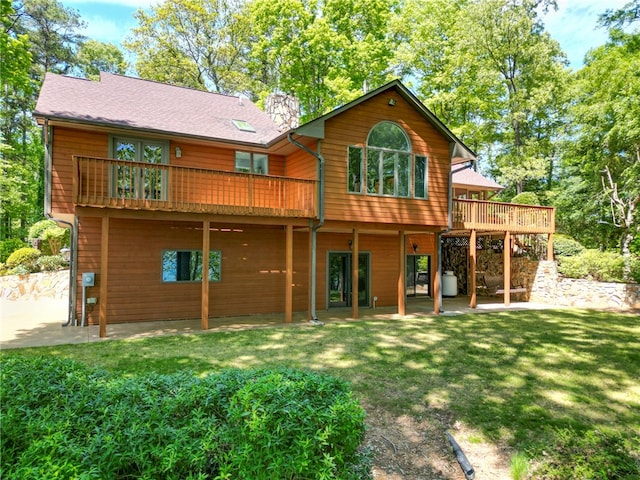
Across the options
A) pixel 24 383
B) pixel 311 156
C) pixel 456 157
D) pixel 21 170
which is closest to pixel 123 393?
pixel 24 383

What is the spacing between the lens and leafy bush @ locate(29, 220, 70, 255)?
57.5 feet

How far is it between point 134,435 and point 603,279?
55.7 feet

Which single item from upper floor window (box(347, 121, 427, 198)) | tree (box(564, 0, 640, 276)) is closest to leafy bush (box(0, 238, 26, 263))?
upper floor window (box(347, 121, 427, 198))

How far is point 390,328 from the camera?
1017 centimetres

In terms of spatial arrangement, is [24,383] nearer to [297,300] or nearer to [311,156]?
[311,156]

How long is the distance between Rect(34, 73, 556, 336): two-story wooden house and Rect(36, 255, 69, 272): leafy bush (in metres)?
7.08

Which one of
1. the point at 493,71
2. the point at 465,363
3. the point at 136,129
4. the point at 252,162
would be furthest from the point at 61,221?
the point at 493,71

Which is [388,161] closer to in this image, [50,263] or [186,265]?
[186,265]

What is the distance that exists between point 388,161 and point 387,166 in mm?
163

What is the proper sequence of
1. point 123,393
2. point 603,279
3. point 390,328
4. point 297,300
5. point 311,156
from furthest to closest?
point 603,279
point 297,300
point 311,156
point 390,328
point 123,393

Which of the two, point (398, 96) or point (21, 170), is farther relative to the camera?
point (21, 170)

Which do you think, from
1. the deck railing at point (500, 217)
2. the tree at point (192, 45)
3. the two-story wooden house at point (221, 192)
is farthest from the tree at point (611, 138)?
the tree at point (192, 45)

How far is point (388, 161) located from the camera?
12109mm

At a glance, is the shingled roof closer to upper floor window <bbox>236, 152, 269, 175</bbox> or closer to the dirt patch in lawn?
upper floor window <bbox>236, 152, 269, 175</bbox>
